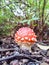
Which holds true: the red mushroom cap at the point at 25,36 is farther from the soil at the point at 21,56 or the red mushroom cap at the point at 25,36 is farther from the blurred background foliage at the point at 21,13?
the blurred background foliage at the point at 21,13

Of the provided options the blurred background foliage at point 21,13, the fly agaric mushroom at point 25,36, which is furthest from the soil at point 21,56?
the blurred background foliage at point 21,13

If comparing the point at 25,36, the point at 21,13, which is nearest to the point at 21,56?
the point at 25,36

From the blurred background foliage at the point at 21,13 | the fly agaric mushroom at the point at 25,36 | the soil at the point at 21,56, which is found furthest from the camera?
the blurred background foliage at the point at 21,13

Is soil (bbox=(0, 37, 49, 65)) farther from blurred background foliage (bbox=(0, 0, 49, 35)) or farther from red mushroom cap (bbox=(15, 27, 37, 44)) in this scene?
blurred background foliage (bbox=(0, 0, 49, 35))

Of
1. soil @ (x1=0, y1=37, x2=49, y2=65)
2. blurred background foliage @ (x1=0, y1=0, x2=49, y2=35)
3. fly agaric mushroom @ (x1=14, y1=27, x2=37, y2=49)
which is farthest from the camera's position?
blurred background foliage @ (x1=0, y1=0, x2=49, y2=35)

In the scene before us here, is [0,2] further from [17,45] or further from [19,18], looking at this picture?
[17,45]

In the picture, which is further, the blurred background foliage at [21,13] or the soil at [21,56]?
the blurred background foliage at [21,13]

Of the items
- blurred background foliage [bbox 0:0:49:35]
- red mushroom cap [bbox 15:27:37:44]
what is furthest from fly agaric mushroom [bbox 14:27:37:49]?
Result: blurred background foliage [bbox 0:0:49:35]

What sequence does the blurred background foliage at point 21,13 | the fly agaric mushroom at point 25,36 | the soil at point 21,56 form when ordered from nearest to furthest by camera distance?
the soil at point 21,56 → the fly agaric mushroom at point 25,36 → the blurred background foliage at point 21,13
